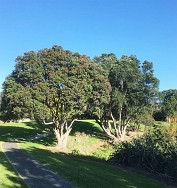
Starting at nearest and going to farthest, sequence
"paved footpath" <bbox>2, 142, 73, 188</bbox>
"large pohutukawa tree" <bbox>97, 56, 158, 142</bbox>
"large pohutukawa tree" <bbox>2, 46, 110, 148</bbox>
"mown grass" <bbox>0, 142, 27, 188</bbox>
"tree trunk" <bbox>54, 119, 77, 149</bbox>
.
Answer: "mown grass" <bbox>0, 142, 27, 188</bbox> < "paved footpath" <bbox>2, 142, 73, 188</bbox> < "large pohutukawa tree" <bbox>2, 46, 110, 148</bbox> < "tree trunk" <bbox>54, 119, 77, 149</bbox> < "large pohutukawa tree" <bbox>97, 56, 158, 142</bbox>

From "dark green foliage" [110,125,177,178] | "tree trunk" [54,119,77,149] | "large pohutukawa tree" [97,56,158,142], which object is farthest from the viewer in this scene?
"large pohutukawa tree" [97,56,158,142]

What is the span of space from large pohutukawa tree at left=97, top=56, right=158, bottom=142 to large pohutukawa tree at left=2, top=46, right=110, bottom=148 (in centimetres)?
795

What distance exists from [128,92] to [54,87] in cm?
1492

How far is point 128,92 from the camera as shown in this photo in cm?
4016

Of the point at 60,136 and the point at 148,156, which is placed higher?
the point at 60,136

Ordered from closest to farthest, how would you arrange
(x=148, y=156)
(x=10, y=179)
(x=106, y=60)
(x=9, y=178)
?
(x=10, y=179) < (x=9, y=178) < (x=148, y=156) < (x=106, y=60)

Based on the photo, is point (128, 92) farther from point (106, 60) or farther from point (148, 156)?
point (148, 156)

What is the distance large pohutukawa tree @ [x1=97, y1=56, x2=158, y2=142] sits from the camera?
125 feet

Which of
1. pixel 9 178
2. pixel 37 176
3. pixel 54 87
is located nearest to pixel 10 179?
pixel 9 178

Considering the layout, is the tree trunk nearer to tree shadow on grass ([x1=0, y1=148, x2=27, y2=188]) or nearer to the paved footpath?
the paved footpath

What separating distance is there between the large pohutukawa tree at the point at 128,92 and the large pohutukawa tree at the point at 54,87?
7950 millimetres

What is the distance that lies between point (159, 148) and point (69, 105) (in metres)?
11.8

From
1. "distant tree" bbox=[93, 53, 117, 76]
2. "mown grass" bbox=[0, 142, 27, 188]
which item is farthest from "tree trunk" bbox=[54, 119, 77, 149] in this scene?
"mown grass" bbox=[0, 142, 27, 188]

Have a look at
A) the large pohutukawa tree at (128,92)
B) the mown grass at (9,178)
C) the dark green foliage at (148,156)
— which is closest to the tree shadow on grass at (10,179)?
the mown grass at (9,178)
